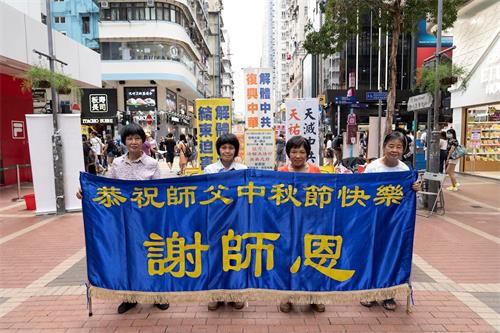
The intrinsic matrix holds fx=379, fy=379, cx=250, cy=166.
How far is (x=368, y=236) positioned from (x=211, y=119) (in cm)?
797

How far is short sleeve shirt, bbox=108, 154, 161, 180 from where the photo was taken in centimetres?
375

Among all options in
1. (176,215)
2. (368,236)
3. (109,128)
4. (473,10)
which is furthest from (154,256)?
(109,128)

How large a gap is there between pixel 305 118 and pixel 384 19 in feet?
16.5

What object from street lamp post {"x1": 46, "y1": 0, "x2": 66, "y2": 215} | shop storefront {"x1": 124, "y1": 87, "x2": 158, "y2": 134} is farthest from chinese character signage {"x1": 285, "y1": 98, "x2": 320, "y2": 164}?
shop storefront {"x1": 124, "y1": 87, "x2": 158, "y2": 134}

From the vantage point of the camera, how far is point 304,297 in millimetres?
3297

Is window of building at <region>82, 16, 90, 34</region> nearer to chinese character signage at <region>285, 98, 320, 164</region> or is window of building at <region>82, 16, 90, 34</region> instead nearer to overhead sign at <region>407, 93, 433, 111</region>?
chinese character signage at <region>285, 98, 320, 164</region>

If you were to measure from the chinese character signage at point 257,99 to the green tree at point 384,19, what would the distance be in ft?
12.1

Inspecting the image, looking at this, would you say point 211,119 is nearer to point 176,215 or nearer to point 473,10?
point 176,215

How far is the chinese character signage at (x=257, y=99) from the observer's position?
1053 centimetres

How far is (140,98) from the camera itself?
31.4m

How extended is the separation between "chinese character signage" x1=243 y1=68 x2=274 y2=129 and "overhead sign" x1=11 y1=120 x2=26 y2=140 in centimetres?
792

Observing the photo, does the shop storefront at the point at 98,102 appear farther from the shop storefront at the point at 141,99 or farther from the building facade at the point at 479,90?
the shop storefront at the point at 141,99

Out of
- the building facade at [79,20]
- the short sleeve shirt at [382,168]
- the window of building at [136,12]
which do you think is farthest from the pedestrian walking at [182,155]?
the window of building at [136,12]

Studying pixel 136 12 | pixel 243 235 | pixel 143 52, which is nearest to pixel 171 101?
pixel 143 52
